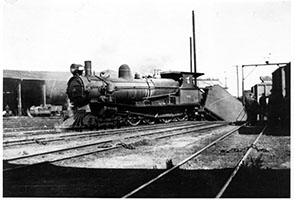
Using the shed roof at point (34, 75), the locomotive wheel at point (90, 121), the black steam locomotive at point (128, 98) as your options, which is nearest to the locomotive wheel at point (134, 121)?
the black steam locomotive at point (128, 98)

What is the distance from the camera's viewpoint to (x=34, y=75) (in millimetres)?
28562

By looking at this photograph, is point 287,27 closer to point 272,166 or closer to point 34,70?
point 272,166

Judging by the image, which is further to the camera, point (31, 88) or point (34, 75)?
point (31, 88)

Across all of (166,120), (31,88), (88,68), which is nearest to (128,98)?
(88,68)

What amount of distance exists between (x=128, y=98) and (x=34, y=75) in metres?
16.6

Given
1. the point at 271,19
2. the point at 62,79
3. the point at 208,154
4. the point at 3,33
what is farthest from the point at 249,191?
the point at 62,79

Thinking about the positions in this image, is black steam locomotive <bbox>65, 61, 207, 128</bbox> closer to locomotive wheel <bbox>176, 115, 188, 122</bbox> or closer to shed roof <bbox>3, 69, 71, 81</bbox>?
locomotive wheel <bbox>176, 115, 188, 122</bbox>

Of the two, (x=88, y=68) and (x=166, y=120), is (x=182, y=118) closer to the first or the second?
(x=166, y=120)

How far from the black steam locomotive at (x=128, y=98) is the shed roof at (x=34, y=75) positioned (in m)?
13.5

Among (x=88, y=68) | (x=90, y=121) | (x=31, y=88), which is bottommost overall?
(x=90, y=121)

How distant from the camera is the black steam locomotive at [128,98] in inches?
523

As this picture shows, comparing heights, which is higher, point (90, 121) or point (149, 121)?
point (90, 121)

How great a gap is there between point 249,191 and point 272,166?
1.61m

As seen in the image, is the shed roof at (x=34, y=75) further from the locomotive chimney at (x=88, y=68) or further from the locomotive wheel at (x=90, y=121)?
the locomotive wheel at (x=90, y=121)
